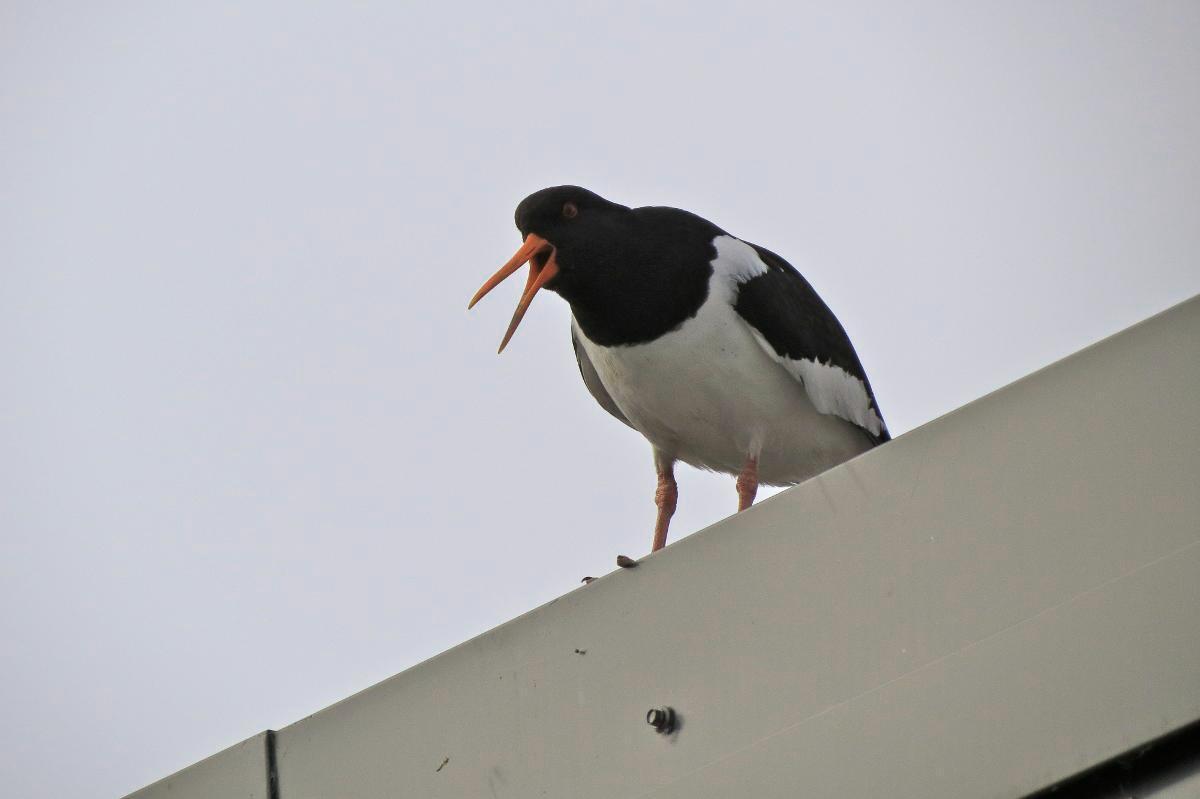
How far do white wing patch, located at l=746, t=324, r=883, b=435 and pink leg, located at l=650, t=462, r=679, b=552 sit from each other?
29.4 inches

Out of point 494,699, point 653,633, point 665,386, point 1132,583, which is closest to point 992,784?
point 1132,583

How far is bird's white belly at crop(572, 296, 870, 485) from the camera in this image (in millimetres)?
5559

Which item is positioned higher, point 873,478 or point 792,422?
point 792,422

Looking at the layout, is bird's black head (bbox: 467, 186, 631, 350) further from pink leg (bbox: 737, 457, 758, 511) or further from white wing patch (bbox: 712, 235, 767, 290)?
pink leg (bbox: 737, 457, 758, 511)

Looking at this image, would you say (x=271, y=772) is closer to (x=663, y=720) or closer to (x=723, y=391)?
(x=663, y=720)

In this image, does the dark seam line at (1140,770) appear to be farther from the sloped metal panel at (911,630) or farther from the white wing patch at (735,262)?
the white wing patch at (735,262)

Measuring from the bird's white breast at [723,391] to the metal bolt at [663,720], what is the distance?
89.9 inches

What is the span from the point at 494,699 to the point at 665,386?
2146mm

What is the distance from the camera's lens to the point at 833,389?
19.0 feet

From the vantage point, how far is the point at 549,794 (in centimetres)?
Result: 350

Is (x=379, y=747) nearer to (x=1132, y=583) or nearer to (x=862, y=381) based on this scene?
(x=1132, y=583)

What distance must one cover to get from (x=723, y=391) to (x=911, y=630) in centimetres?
251

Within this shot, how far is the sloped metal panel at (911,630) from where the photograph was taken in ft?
9.44

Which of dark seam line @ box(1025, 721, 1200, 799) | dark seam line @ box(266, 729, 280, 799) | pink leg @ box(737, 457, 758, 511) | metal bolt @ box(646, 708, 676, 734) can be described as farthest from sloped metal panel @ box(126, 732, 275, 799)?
pink leg @ box(737, 457, 758, 511)
